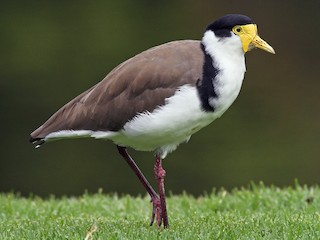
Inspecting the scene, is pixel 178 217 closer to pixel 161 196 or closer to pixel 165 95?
pixel 161 196

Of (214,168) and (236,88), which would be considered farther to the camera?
(214,168)

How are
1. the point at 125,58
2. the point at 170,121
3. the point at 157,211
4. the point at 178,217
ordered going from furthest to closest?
the point at 125,58
the point at 178,217
the point at 157,211
the point at 170,121

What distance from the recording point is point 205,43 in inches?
287

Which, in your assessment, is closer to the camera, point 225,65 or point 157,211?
point 225,65

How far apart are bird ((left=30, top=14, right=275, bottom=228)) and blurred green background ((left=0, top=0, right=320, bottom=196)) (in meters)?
6.99

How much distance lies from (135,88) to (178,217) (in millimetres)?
1517

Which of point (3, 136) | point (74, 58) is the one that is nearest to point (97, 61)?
point (74, 58)

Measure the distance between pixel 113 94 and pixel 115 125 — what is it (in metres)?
0.23

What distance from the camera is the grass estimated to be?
22.7ft

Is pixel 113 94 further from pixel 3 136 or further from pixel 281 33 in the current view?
pixel 281 33

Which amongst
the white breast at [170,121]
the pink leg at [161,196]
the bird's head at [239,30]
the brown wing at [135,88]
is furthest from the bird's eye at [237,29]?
the pink leg at [161,196]

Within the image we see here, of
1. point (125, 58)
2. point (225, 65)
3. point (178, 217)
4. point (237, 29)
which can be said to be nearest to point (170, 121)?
point (225, 65)

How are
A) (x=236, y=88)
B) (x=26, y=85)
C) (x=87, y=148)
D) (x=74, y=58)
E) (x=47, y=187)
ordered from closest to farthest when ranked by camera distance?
(x=236, y=88) → (x=47, y=187) → (x=87, y=148) → (x=26, y=85) → (x=74, y=58)

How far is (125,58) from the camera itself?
18.6m
